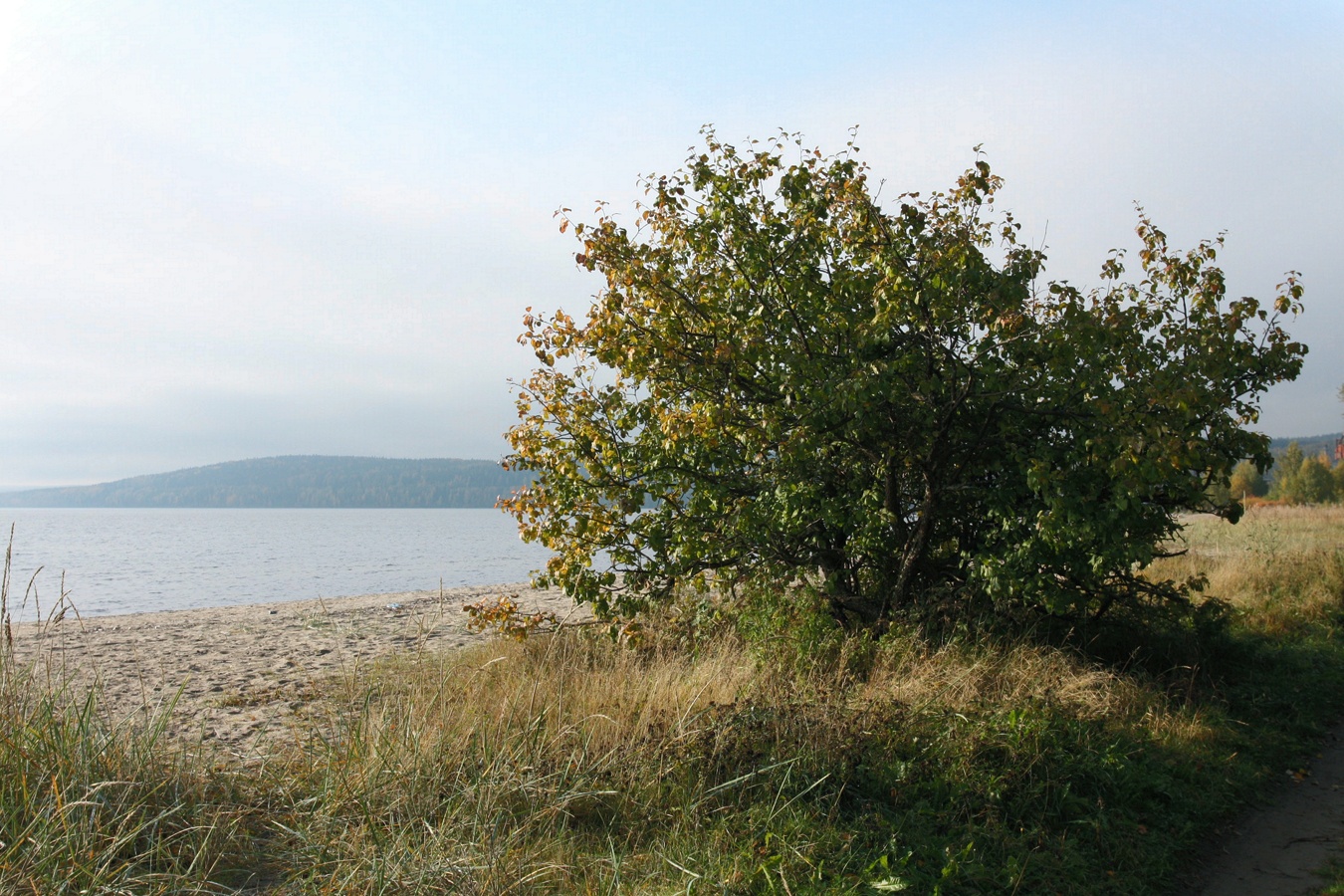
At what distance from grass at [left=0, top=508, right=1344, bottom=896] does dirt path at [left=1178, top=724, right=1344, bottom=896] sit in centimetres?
16

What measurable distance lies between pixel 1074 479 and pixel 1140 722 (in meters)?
1.92

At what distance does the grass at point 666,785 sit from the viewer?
4348 millimetres

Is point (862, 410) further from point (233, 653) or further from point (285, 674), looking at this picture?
point (233, 653)

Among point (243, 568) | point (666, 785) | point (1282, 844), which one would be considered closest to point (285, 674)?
point (666, 785)

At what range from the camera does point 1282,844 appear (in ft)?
18.4

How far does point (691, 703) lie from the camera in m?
6.12

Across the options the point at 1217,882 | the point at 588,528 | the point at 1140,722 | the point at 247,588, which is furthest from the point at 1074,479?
the point at 247,588

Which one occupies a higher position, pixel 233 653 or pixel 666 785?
pixel 666 785

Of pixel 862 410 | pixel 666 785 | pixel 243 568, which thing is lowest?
pixel 243 568

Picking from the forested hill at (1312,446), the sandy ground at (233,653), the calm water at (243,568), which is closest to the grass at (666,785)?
the sandy ground at (233,653)

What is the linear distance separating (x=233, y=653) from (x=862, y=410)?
10.2m

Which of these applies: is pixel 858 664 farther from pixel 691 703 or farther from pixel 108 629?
pixel 108 629

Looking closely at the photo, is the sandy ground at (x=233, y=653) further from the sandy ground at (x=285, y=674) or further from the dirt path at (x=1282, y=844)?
the dirt path at (x=1282, y=844)

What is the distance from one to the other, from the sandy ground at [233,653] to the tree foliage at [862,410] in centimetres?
231
